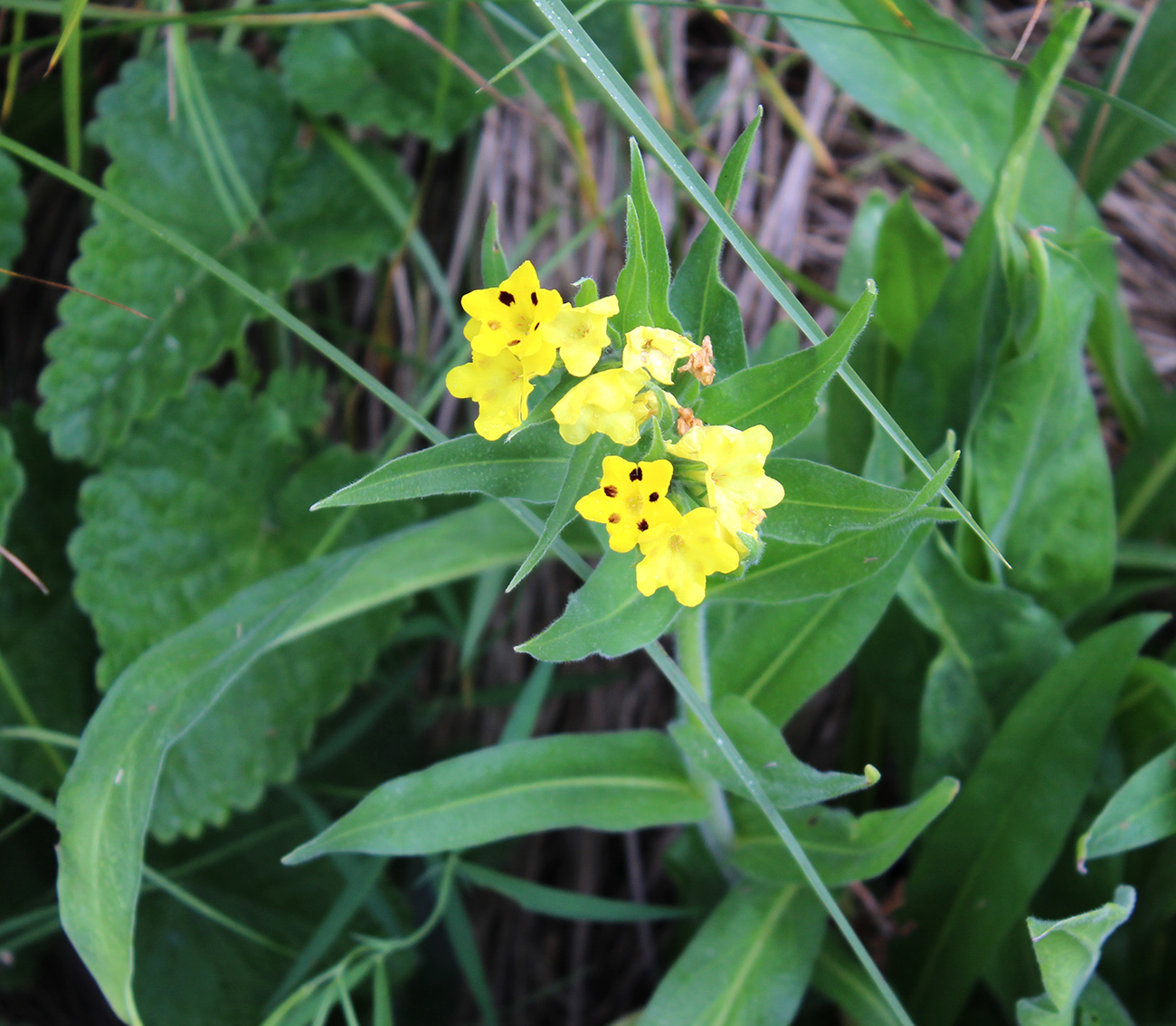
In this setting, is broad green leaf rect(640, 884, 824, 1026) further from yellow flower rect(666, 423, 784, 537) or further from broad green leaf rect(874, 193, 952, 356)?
broad green leaf rect(874, 193, 952, 356)

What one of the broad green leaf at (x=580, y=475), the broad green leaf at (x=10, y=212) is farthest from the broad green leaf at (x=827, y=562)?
the broad green leaf at (x=10, y=212)

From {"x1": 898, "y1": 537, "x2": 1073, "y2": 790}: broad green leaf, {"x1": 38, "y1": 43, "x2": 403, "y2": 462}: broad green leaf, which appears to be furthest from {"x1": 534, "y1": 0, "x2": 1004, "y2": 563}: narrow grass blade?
{"x1": 38, "y1": 43, "x2": 403, "y2": 462}: broad green leaf

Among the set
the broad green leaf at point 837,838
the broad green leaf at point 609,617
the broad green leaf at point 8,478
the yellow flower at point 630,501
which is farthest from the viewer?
the broad green leaf at point 8,478

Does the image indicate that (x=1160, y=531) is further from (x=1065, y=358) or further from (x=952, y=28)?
(x=952, y=28)

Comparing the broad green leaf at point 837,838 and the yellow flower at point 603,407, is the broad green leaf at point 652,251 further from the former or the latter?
the broad green leaf at point 837,838

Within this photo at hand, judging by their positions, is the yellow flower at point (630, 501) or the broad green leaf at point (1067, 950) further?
the broad green leaf at point (1067, 950)

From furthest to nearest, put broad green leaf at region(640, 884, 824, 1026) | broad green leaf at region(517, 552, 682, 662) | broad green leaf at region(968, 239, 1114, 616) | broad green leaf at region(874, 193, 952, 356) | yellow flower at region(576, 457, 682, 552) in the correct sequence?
broad green leaf at region(874, 193, 952, 356), broad green leaf at region(968, 239, 1114, 616), broad green leaf at region(640, 884, 824, 1026), broad green leaf at region(517, 552, 682, 662), yellow flower at region(576, 457, 682, 552)

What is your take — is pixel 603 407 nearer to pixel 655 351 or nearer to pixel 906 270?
pixel 655 351
